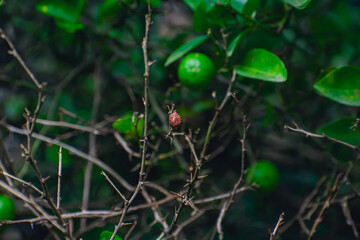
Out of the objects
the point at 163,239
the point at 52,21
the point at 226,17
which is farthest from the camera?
the point at 52,21

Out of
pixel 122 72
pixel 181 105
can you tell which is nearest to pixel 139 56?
pixel 122 72

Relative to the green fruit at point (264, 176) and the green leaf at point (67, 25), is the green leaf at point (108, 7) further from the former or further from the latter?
the green fruit at point (264, 176)

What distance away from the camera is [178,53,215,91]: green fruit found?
3.14 ft

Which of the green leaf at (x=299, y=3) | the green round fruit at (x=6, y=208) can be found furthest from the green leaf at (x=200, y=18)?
the green round fruit at (x=6, y=208)

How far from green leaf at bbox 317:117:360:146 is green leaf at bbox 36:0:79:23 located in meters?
0.85

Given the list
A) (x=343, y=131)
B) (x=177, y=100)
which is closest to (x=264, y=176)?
(x=343, y=131)

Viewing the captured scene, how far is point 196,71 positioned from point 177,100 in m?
0.40

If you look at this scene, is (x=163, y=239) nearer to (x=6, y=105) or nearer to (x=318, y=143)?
(x=318, y=143)

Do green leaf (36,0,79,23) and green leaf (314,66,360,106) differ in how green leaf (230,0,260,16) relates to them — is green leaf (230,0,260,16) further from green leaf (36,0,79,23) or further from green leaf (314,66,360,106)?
green leaf (36,0,79,23)

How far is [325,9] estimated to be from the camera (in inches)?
59.9

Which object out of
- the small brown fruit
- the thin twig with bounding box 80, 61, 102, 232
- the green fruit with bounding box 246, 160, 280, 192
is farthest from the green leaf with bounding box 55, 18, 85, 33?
the green fruit with bounding box 246, 160, 280, 192

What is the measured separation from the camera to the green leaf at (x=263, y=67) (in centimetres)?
90

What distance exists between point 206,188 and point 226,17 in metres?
0.79

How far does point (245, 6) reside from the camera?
36.4 inches
